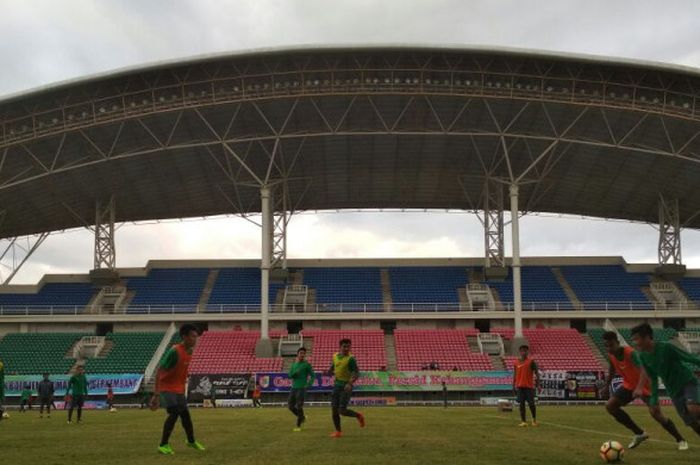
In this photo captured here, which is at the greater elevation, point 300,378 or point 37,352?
point 300,378

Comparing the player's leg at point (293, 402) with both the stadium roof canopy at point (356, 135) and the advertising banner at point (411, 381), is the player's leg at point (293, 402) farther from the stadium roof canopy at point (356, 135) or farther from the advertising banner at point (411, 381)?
the advertising banner at point (411, 381)

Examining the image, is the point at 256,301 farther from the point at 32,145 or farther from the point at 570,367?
the point at 570,367

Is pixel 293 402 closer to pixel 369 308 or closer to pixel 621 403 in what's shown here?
pixel 621 403

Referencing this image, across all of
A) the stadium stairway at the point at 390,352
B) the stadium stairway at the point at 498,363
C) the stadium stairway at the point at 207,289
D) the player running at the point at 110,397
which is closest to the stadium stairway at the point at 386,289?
the stadium stairway at the point at 390,352

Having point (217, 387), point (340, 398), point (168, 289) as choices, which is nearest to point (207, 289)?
point (168, 289)

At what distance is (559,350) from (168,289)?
28.0 metres

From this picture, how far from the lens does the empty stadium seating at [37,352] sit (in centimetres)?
4594

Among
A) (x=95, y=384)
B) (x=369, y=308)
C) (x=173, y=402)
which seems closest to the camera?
(x=173, y=402)

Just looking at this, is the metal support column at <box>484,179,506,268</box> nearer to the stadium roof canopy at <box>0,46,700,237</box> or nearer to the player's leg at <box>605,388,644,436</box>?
the stadium roof canopy at <box>0,46,700,237</box>

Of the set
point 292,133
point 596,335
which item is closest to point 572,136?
point 596,335

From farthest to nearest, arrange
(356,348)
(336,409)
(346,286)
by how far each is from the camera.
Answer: (346,286) < (356,348) < (336,409)

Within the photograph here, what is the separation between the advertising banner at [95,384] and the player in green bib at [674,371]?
3612 cm

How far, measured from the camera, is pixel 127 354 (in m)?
47.1

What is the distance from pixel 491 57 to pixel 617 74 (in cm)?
708
